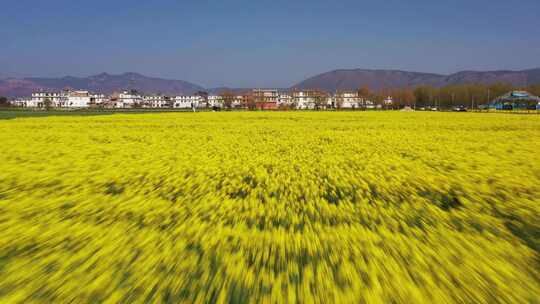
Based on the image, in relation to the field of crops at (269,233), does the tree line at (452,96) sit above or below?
above

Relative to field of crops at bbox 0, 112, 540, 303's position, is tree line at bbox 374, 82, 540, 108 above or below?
above

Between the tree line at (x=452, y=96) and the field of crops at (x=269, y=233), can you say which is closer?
the field of crops at (x=269, y=233)

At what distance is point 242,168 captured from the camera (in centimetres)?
731

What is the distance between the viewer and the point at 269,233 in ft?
12.5

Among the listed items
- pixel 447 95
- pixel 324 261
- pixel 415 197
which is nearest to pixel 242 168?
pixel 415 197

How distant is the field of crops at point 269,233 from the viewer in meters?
2.66

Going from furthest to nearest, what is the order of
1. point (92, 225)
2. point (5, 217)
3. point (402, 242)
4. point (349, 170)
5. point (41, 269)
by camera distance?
1. point (349, 170)
2. point (5, 217)
3. point (92, 225)
4. point (402, 242)
5. point (41, 269)

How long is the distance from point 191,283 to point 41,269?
1.18 m

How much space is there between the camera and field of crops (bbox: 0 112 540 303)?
2658 mm

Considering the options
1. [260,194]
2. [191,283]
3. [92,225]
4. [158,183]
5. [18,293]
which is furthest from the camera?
[158,183]

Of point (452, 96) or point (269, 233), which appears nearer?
point (269, 233)

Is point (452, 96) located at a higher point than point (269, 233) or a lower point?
higher

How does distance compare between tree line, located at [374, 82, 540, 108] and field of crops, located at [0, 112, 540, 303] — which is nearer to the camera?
field of crops, located at [0, 112, 540, 303]

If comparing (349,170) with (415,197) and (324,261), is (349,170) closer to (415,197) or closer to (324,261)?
(415,197)
